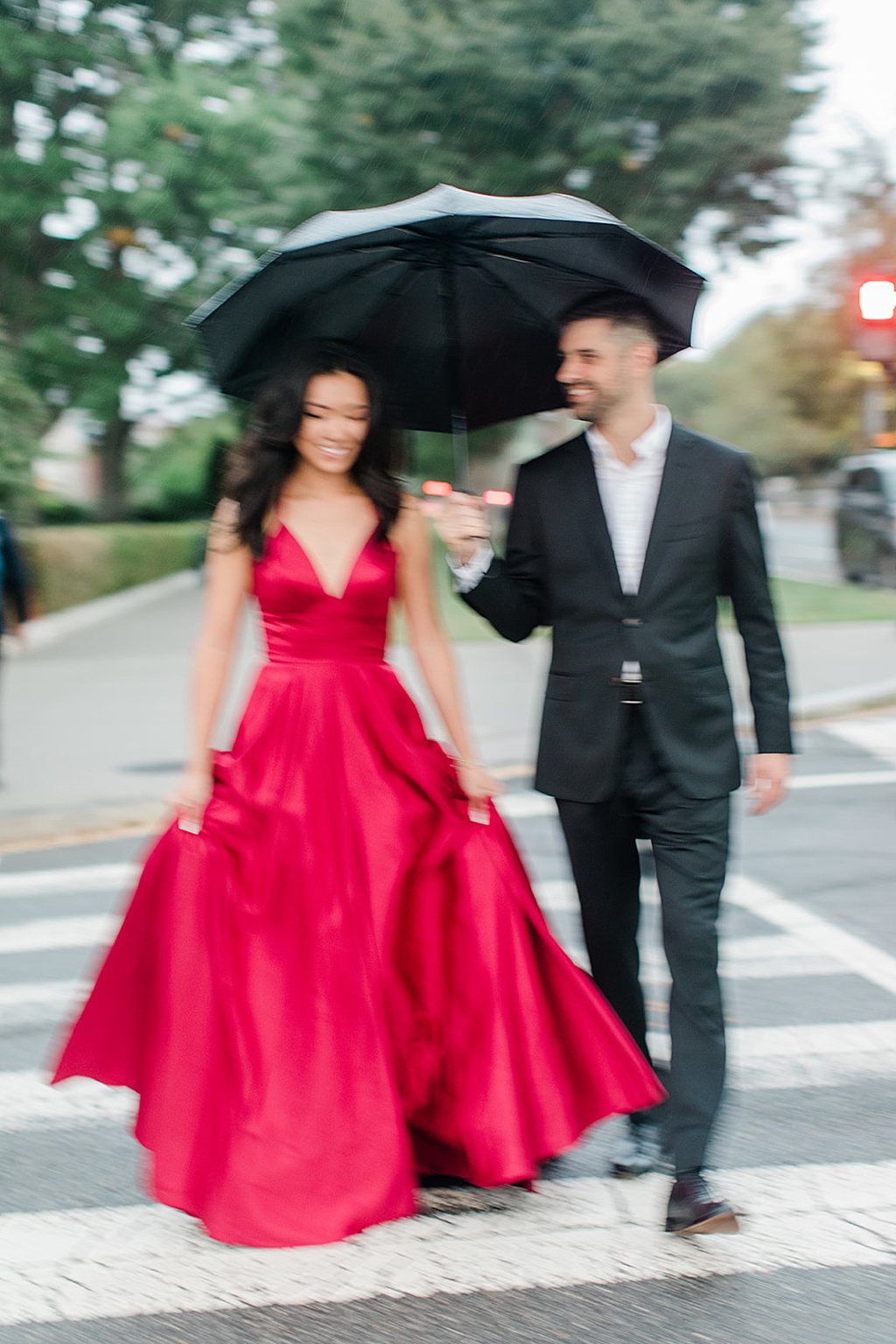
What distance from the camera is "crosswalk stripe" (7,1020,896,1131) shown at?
Answer: 4.07 m

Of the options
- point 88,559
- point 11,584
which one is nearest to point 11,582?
point 11,584

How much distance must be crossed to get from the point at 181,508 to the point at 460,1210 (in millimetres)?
46075

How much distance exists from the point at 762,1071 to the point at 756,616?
1.56 metres

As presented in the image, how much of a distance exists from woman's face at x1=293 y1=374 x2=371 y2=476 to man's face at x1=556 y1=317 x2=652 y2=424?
20.0 inches

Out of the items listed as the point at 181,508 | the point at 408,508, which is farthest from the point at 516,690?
the point at 181,508

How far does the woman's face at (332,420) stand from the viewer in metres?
3.42

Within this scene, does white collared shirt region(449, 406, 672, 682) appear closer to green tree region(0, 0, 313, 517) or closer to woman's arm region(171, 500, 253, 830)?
woman's arm region(171, 500, 253, 830)

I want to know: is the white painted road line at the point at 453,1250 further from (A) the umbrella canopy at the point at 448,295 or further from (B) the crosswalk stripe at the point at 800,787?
(B) the crosswalk stripe at the point at 800,787

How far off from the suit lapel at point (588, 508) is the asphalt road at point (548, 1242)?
1383 mm

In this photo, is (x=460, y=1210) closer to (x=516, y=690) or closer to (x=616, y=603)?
(x=616, y=603)

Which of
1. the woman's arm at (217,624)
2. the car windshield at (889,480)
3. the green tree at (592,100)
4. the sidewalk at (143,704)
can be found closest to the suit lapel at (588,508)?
the woman's arm at (217,624)

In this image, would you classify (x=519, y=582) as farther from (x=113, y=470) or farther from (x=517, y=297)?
(x=113, y=470)

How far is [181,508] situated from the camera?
4816cm

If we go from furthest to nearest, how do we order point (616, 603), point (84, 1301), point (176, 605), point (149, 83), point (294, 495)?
point (149, 83)
point (176, 605)
point (294, 495)
point (616, 603)
point (84, 1301)
